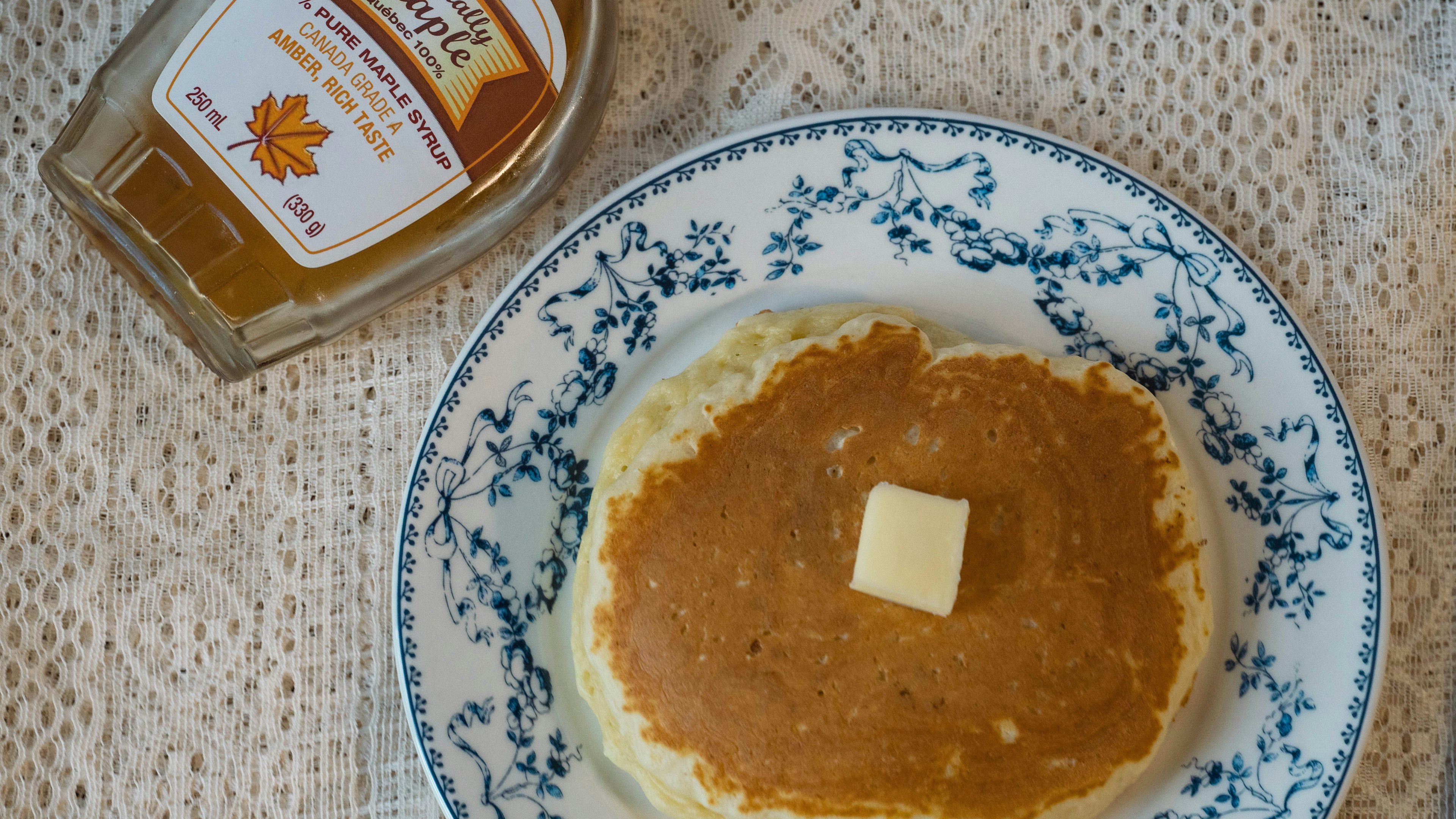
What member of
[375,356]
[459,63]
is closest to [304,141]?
[459,63]

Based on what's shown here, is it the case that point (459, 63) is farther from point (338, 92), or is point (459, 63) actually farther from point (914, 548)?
point (914, 548)

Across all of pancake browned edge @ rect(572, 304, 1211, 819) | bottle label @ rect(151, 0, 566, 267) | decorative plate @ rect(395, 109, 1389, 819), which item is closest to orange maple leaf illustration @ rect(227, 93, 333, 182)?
bottle label @ rect(151, 0, 566, 267)

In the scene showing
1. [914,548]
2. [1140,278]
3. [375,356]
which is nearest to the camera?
[914,548]

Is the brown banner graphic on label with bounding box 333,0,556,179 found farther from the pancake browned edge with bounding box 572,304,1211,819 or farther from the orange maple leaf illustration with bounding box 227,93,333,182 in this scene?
the pancake browned edge with bounding box 572,304,1211,819

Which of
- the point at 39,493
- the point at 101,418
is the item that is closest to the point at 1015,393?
the point at 101,418

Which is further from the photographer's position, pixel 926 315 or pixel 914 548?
pixel 926 315

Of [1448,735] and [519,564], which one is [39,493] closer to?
[519,564]
